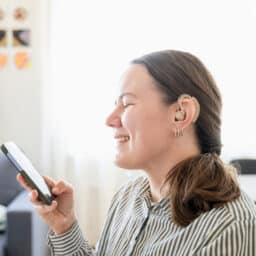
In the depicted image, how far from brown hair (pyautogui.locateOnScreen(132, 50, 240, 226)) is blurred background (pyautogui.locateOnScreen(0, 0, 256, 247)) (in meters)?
1.57

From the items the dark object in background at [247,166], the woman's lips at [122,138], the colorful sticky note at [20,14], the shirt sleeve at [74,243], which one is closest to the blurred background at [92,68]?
the colorful sticky note at [20,14]

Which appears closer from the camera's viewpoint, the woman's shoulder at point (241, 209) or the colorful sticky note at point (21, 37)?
the woman's shoulder at point (241, 209)

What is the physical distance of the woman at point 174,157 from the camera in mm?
770

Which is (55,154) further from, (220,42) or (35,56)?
(220,42)

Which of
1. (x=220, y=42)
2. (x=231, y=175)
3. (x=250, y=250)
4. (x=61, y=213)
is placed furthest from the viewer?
(x=220, y=42)

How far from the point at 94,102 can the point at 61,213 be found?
1484 mm

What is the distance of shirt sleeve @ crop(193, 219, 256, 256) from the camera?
0.71 m

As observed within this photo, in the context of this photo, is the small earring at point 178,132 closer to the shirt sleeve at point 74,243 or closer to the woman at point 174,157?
the woman at point 174,157

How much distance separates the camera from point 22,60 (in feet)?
8.45

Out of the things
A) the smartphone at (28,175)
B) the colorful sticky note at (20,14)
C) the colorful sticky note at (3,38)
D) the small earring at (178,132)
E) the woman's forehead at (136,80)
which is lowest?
the smartphone at (28,175)

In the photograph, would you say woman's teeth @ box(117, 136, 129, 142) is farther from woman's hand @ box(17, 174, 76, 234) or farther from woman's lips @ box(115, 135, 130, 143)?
woman's hand @ box(17, 174, 76, 234)

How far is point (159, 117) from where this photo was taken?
851 millimetres

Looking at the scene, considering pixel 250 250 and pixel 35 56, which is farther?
pixel 35 56

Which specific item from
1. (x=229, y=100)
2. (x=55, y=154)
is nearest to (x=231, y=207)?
(x=229, y=100)
